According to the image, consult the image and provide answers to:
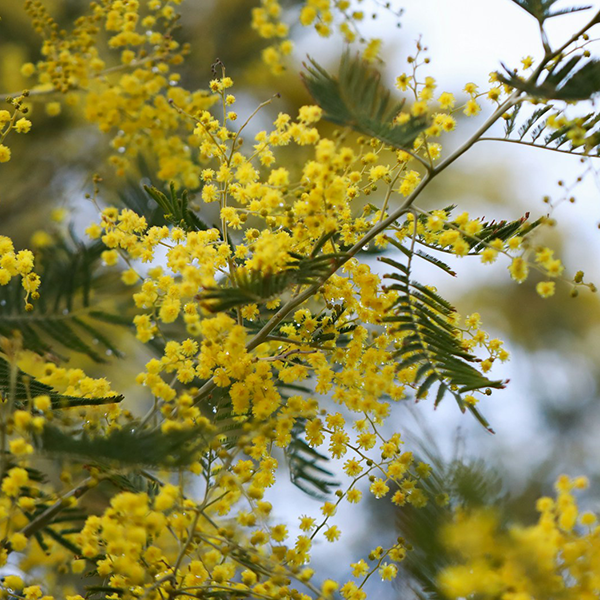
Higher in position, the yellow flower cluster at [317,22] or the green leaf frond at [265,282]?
the yellow flower cluster at [317,22]

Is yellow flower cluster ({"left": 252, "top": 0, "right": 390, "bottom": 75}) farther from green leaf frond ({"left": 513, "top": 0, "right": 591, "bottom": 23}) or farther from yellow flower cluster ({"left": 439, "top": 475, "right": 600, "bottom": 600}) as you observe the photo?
yellow flower cluster ({"left": 439, "top": 475, "right": 600, "bottom": 600})

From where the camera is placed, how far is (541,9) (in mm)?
681

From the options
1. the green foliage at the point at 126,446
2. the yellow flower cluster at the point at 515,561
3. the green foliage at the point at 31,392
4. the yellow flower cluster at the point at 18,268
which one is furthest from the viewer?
the yellow flower cluster at the point at 18,268

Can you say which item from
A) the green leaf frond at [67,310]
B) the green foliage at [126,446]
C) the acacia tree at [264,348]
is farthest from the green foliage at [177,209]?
the green foliage at [126,446]

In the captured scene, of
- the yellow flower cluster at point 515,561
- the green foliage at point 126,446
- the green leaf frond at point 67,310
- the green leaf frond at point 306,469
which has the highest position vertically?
the green leaf frond at point 67,310

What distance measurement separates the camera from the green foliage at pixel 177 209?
0.90 metres

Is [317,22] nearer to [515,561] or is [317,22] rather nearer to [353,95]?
[353,95]

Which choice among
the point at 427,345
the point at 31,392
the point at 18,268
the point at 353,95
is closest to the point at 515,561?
the point at 427,345

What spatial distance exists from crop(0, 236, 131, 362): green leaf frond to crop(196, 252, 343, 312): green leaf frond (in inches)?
4.6

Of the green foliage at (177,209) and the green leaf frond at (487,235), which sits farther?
the green foliage at (177,209)

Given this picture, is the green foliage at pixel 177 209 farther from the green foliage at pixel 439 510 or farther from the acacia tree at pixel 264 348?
the green foliage at pixel 439 510

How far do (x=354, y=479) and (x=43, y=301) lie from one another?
0.45 metres

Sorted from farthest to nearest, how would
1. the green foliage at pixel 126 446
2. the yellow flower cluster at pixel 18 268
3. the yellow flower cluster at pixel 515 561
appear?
the yellow flower cluster at pixel 18 268, the green foliage at pixel 126 446, the yellow flower cluster at pixel 515 561

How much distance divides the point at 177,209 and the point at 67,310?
0.24m
